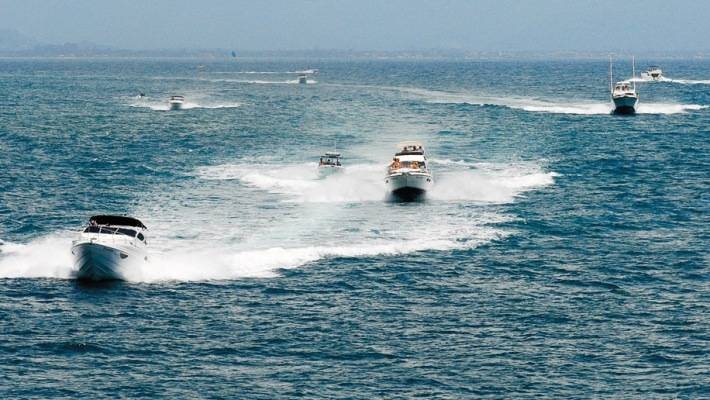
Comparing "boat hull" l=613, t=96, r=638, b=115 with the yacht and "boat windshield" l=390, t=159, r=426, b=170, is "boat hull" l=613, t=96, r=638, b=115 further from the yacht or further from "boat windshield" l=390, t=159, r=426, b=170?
"boat windshield" l=390, t=159, r=426, b=170

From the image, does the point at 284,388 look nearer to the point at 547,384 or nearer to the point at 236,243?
the point at 547,384

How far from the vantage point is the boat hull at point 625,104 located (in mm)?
173375

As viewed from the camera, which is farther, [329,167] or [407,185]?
[329,167]

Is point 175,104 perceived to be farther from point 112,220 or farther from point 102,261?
point 102,261

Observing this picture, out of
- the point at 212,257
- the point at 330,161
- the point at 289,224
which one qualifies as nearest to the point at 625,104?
the point at 330,161

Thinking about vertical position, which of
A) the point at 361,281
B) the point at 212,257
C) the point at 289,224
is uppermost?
the point at 289,224

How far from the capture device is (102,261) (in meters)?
59.8

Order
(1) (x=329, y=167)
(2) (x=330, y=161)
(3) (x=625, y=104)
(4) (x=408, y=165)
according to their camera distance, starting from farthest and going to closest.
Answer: (3) (x=625, y=104) < (2) (x=330, y=161) < (1) (x=329, y=167) < (4) (x=408, y=165)

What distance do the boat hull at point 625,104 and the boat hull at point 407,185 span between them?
9495 centimetres

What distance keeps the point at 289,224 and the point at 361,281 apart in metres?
16.9

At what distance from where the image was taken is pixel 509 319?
53.6 meters

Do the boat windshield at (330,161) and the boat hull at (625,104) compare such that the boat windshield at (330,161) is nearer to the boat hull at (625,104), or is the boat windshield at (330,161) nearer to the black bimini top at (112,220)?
the black bimini top at (112,220)

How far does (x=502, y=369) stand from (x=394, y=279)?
1676 cm

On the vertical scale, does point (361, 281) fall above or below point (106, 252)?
below
